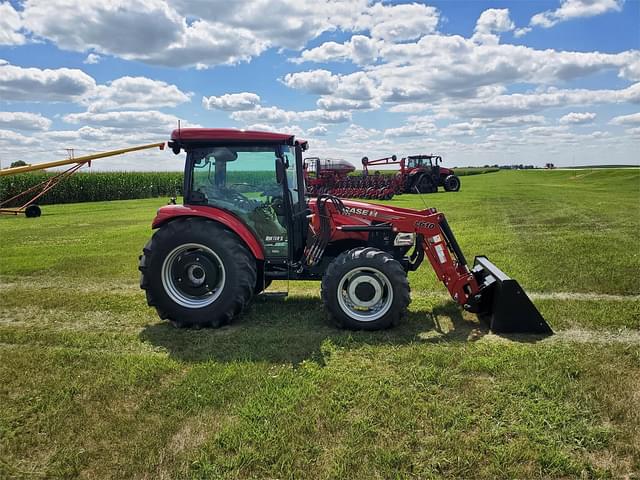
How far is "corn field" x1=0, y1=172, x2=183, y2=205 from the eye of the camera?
2961 cm

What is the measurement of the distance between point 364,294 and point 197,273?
203 cm

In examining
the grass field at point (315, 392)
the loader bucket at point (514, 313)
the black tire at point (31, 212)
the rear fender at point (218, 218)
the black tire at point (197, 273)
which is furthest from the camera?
the black tire at point (31, 212)

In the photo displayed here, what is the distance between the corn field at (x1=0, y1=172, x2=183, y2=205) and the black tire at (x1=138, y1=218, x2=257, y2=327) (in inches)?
1008

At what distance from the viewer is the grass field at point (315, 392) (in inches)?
126

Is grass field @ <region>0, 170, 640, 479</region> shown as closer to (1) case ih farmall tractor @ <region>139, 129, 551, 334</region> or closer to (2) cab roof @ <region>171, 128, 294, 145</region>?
(1) case ih farmall tractor @ <region>139, 129, 551, 334</region>

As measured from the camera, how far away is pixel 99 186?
3353 cm

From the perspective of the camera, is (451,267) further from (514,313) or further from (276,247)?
(276,247)

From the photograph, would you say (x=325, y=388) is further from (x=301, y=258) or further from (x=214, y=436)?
(x=301, y=258)

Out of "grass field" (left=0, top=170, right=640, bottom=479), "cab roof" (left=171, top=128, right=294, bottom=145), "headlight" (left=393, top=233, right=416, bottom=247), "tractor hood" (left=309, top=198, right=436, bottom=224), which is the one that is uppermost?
"cab roof" (left=171, top=128, right=294, bottom=145)

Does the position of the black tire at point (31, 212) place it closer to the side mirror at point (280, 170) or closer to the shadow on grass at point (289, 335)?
the shadow on grass at point (289, 335)

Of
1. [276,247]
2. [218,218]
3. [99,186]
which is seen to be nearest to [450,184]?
[99,186]

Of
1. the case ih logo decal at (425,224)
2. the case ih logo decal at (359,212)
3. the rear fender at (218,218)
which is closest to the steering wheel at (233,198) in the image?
the rear fender at (218,218)

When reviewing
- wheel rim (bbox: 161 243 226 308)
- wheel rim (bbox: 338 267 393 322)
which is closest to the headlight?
wheel rim (bbox: 338 267 393 322)

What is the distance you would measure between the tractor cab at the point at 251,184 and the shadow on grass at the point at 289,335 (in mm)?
861
